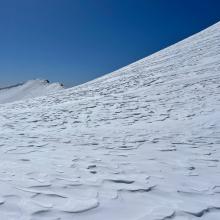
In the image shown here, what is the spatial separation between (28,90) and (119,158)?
74.4 ft

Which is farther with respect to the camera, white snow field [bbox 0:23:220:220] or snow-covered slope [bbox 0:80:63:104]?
snow-covered slope [bbox 0:80:63:104]

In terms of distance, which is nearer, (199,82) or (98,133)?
(98,133)

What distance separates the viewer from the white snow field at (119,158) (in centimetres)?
244

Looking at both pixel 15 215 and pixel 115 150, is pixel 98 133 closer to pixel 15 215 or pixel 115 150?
pixel 115 150

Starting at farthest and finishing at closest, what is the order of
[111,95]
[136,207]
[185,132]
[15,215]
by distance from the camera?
[111,95] → [185,132] → [136,207] → [15,215]

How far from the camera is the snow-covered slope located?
926 inches

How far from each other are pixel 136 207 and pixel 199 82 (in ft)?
21.7

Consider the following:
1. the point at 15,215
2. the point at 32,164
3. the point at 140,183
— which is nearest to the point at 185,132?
the point at 140,183

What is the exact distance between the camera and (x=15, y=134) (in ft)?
18.6

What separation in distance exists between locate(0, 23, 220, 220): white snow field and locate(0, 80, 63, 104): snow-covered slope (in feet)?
50.7

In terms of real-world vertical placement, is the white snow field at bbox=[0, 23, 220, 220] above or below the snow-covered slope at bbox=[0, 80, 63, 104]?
below

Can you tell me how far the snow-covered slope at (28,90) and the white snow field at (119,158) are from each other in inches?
609

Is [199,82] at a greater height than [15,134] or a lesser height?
greater

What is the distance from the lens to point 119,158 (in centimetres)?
392
